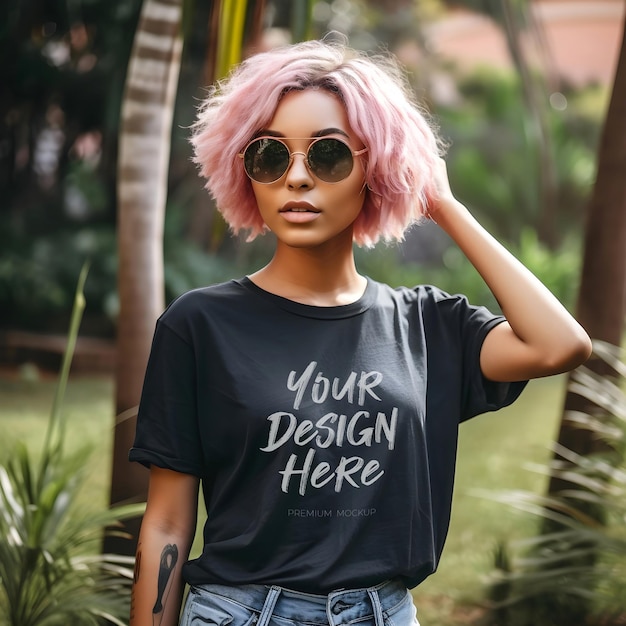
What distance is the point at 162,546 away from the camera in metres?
1.64

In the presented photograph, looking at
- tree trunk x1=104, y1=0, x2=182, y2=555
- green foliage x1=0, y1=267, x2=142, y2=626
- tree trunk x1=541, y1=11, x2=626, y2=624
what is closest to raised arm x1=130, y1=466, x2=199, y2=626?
green foliage x1=0, y1=267, x2=142, y2=626

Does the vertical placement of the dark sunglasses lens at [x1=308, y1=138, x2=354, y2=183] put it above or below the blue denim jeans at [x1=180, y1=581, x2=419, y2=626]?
above

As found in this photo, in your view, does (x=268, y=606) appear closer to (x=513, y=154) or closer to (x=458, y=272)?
(x=458, y=272)

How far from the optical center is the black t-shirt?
1547 mm

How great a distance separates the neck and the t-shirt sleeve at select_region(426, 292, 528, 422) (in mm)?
182

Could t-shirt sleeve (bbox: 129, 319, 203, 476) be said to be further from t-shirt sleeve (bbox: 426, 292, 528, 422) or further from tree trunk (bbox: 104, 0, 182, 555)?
tree trunk (bbox: 104, 0, 182, 555)

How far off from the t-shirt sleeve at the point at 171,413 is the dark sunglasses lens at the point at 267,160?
0.31 meters

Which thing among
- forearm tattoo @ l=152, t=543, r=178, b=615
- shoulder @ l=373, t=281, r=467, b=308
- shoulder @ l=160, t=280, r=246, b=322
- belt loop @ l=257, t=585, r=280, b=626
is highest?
shoulder @ l=373, t=281, r=467, b=308

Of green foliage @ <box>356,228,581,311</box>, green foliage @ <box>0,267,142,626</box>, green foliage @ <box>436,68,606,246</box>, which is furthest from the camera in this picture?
green foliage @ <box>436,68,606,246</box>

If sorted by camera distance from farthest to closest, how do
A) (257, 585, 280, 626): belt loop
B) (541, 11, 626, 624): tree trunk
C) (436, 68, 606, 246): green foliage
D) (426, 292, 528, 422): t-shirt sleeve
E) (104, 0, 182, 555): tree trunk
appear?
(436, 68, 606, 246): green foliage, (541, 11, 626, 624): tree trunk, (104, 0, 182, 555): tree trunk, (426, 292, 528, 422): t-shirt sleeve, (257, 585, 280, 626): belt loop

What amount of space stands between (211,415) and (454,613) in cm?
271

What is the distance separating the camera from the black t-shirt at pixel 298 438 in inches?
60.9

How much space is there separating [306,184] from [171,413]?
448 mm

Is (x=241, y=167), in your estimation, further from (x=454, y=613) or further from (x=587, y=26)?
(x=587, y=26)
